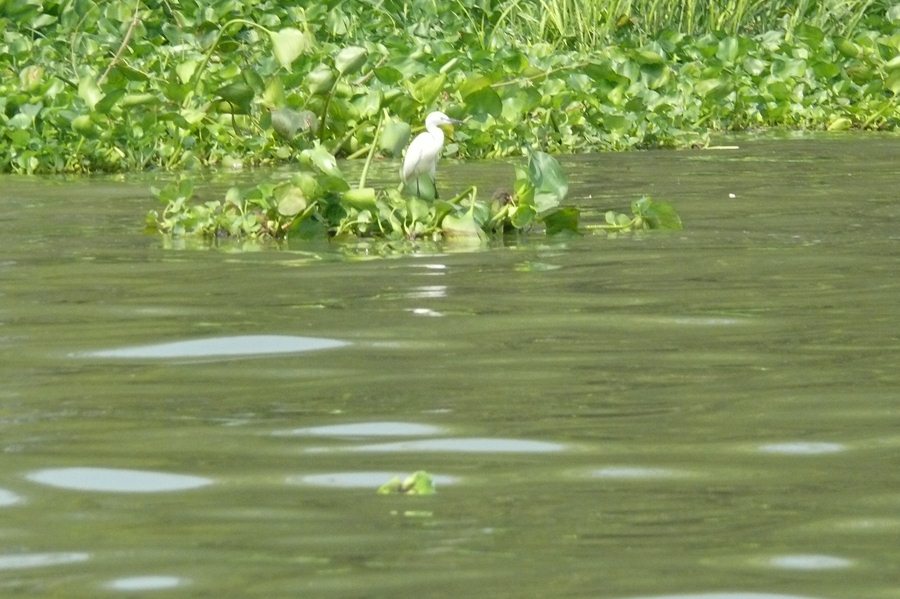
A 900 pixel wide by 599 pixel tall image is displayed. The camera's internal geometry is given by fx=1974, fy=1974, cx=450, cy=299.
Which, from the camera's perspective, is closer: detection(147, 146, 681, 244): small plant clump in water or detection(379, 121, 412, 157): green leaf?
detection(147, 146, 681, 244): small plant clump in water

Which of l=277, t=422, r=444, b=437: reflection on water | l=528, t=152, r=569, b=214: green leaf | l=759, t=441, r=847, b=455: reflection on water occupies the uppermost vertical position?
l=528, t=152, r=569, b=214: green leaf

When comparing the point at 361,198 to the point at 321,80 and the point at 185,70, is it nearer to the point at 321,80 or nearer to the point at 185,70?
the point at 321,80

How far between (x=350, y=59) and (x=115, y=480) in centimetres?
509

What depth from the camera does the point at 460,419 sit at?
139 inches

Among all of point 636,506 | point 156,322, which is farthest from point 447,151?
point 636,506

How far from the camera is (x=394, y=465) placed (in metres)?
3.18

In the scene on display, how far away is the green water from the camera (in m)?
2.61

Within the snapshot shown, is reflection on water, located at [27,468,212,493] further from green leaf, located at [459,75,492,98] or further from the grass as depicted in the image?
the grass

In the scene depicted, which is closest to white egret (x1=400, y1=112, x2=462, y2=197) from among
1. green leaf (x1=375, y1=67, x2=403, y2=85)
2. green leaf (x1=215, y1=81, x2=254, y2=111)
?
green leaf (x1=215, y1=81, x2=254, y2=111)

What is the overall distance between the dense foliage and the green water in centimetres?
210

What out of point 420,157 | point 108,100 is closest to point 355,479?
point 420,157

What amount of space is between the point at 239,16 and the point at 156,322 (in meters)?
8.41

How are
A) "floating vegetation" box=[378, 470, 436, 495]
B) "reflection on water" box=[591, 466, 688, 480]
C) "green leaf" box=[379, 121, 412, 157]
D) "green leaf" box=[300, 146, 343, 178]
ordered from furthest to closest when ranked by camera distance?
"green leaf" box=[379, 121, 412, 157], "green leaf" box=[300, 146, 343, 178], "reflection on water" box=[591, 466, 688, 480], "floating vegetation" box=[378, 470, 436, 495]

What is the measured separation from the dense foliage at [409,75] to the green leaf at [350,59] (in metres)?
0.01
